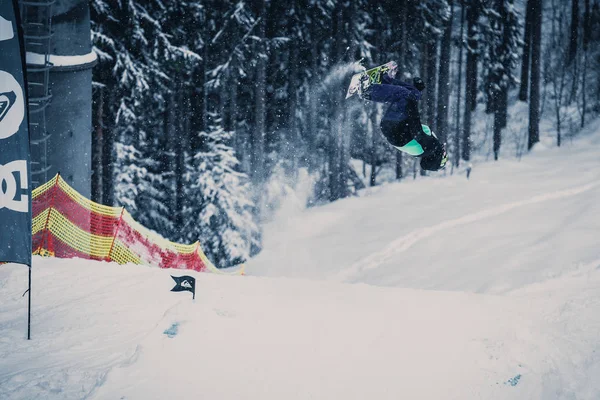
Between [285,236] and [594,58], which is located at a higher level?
[594,58]

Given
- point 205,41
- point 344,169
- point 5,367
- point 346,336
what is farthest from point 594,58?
point 5,367

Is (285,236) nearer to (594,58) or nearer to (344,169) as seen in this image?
(344,169)

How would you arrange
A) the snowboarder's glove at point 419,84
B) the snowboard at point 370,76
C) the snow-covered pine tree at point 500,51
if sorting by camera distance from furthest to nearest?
the snow-covered pine tree at point 500,51, the snowboard at point 370,76, the snowboarder's glove at point 419,84

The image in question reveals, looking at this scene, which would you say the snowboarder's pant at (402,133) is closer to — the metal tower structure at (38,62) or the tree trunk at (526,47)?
the metal tower structure at (38,62)

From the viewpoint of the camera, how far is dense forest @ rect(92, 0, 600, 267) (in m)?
18.3

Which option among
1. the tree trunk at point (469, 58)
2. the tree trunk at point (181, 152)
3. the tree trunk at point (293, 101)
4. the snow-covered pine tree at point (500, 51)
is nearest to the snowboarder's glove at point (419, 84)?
the tree trunk at point (181, 152)

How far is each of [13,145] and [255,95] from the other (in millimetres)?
20178

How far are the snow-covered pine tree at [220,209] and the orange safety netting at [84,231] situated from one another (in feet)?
25.2

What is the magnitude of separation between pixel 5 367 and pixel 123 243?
5496mm

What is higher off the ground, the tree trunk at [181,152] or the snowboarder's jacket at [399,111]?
the snowboarder's jacket at [399,111]

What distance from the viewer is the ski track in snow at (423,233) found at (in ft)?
51.6

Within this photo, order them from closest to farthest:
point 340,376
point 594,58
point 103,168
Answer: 1. point 340,376
2. point 103,168
3. point 594,58

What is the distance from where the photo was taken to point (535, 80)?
88.1 ft

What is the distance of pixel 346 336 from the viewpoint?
5324 mm
